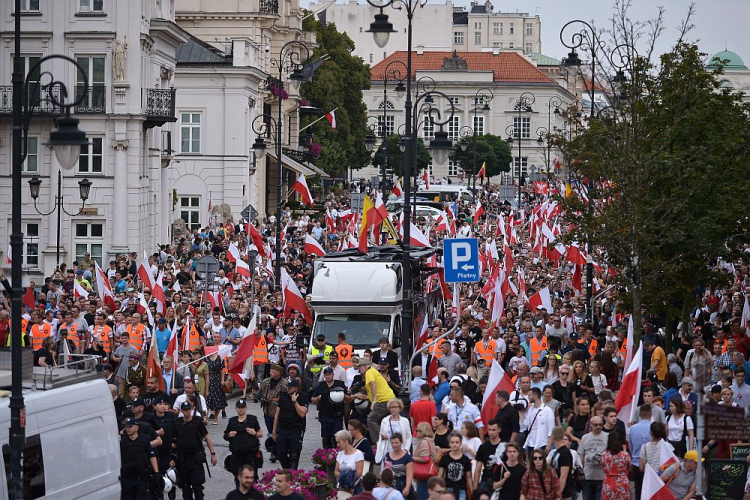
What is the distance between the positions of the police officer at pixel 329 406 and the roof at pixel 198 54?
45324 millimetres

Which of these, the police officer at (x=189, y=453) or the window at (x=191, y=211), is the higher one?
the window at (x=191, y=211)

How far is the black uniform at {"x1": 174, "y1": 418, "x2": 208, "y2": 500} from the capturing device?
53.6 feet

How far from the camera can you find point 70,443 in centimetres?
1302

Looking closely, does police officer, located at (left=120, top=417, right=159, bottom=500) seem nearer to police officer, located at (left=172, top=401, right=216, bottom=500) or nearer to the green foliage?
police officer, located at (left=172, top=401, right=216, bottom=500)

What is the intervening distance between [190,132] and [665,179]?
135 ft

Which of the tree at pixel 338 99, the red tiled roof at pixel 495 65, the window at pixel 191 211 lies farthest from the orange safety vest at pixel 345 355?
the red tiled roof at pixel 495 65

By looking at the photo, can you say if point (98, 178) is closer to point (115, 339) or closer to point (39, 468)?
point (115, 339)

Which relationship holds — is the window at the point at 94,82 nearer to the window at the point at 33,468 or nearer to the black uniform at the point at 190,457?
the black uniform at the point at 190,457

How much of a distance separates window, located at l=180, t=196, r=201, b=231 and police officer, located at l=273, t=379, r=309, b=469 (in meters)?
45.4

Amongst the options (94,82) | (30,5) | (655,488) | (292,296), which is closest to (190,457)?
(655,488)

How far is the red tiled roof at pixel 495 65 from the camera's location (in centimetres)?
15475

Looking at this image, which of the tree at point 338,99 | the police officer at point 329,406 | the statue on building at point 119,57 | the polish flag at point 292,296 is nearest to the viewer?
the police officer at point 329,406

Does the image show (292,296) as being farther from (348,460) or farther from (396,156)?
(396,156)

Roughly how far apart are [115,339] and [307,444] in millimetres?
4790
